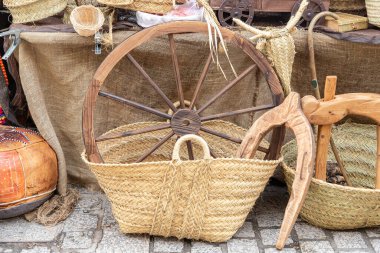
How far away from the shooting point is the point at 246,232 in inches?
130

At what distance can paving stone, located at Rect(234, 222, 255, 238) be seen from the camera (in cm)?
328

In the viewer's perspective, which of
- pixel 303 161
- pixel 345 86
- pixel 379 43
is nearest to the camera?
pixel 303 161

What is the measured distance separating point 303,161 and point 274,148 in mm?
414

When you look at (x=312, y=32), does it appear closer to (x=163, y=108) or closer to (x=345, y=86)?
(x=345, y=86)

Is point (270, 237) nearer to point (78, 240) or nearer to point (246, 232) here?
point (246, 232)

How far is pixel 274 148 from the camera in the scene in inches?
131

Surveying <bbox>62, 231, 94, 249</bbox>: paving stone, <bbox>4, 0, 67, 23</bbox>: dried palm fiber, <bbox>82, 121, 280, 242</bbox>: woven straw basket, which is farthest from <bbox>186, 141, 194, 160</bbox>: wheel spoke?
<bbox>4, 0, 67, 23</bbox>: dried palm fiber

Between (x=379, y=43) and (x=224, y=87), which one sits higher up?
(x=379, y=43)

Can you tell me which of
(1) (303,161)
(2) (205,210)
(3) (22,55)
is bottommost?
(2) (205,210)

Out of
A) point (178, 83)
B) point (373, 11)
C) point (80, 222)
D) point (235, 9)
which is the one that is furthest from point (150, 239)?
point (373, 11)

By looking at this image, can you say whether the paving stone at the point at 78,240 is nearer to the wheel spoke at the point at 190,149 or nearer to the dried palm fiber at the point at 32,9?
the wheel spoke at the point at 190,149

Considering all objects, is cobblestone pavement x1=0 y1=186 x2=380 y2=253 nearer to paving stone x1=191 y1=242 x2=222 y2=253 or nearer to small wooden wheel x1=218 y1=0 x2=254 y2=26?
paving stone x1=191 y1=242 x2=222 y2=253

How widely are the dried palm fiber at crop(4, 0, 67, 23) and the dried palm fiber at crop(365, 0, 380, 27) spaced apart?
5.73ft

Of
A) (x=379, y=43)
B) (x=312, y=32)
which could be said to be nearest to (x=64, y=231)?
(x=312, y=32)
